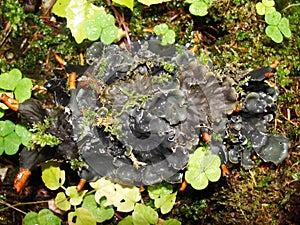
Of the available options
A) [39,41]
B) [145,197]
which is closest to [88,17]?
[39,41]

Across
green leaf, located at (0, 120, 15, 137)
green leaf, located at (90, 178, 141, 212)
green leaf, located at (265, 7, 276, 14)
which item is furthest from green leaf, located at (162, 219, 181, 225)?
green leaf, located at (265, 7, 276, 14)

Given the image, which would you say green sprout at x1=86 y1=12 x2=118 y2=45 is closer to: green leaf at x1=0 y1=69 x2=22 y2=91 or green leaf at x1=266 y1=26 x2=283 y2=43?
green leaf at x1=0 y1=69 x2=22 y2=91

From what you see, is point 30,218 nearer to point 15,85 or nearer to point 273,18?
point 15,85

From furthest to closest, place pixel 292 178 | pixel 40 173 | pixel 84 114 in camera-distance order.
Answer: pixel 40 173, pixel 292 178, pixel 84 114

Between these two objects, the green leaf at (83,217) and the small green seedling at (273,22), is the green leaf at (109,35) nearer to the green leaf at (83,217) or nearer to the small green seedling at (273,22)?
the small green seedling at (273,22)

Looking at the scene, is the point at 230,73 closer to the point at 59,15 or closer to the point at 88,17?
the point at 88,17

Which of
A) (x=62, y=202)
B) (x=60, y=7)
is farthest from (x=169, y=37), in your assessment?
(x=62, y=202)
